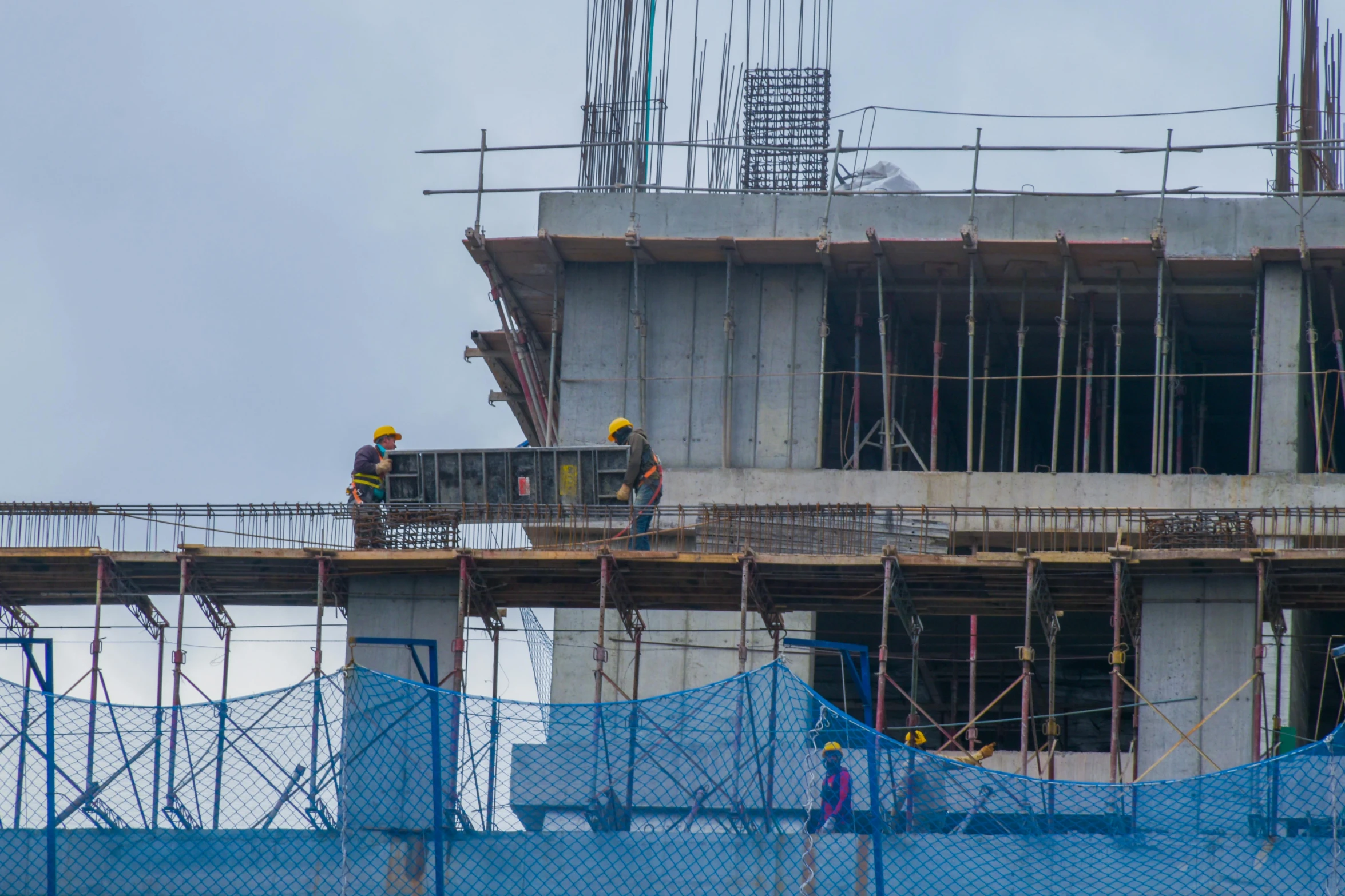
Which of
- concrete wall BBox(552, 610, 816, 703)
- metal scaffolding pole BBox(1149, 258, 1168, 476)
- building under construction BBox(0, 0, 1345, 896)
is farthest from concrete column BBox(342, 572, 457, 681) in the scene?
metal scaffolding pole BBox(1149, 258, 1168, 476)

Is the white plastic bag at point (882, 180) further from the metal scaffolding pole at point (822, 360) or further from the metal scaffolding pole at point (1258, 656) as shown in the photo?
the metal scaffolding pole at point (1258, 656)

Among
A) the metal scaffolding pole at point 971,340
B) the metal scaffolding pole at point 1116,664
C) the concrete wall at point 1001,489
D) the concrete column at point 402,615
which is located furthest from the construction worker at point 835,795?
the metal scaffolding pole at point 971,340

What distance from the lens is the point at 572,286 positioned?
1302 inches

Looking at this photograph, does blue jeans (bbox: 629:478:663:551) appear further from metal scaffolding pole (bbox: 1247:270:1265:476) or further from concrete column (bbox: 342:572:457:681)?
metal scaffolding pole (bbox: 1247:270:1265:476)

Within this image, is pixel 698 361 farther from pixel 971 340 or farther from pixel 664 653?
pixel 664 653

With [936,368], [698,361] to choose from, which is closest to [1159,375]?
[936,368]

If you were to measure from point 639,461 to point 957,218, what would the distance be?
24.2 feet

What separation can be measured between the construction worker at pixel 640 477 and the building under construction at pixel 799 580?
480 millimetres

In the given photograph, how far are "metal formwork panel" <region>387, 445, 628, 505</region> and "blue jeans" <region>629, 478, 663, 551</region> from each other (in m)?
0.42

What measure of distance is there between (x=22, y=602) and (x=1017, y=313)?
54.7 feet

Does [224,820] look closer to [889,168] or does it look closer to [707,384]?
[707,384]

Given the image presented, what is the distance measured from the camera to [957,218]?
31984 mm

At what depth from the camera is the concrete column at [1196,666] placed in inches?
1008

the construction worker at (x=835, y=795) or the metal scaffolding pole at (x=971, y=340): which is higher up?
the metal scaffolding pole at (x=971, y=340)
